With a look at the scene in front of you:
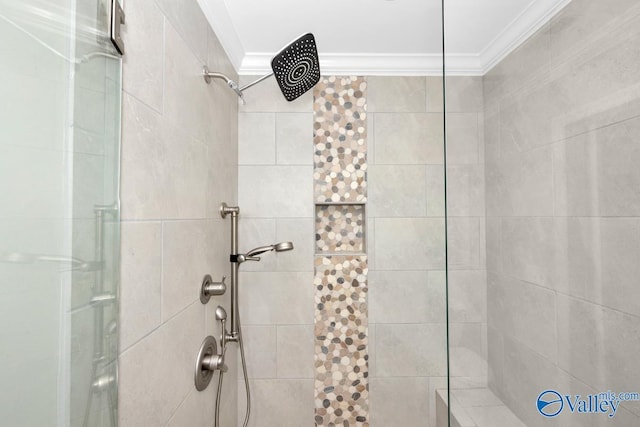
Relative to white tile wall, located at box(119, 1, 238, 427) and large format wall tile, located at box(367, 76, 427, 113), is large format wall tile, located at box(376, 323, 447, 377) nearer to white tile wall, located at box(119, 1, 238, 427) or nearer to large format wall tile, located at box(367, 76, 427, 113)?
white tile wall, located at box(119, 1, 238, 427)

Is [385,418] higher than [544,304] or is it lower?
lower

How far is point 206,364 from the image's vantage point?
1117 millimetres

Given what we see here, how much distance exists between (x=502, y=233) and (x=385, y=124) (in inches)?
48.5

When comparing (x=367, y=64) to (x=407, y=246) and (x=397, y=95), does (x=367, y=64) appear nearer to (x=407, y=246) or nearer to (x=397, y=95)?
(x=397, y=95)

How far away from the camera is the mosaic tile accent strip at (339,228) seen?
174 centimetres

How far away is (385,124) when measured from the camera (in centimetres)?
170

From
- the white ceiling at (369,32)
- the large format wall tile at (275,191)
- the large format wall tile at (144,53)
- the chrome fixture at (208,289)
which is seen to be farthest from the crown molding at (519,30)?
the large format wall tile at (275,191)

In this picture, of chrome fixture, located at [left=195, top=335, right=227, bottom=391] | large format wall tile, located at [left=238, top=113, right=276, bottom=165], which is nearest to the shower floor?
chrome fixture, located at [left=195, top=335, right=227, bottom=391]

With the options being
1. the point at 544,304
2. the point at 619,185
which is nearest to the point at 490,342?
the point at 544,304

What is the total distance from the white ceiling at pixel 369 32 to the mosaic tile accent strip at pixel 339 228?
2.41 ft

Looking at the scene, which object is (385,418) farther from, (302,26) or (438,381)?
(302,26)

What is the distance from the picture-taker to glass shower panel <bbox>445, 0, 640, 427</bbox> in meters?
0.44

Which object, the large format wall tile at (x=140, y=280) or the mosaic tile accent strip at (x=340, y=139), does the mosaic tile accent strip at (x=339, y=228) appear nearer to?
the mosaic tile accent strip at (x=340, y=139)

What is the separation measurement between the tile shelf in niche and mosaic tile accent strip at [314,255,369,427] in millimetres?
77
